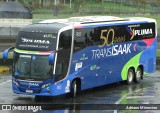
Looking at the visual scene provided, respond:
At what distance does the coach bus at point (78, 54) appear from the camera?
20.4 metres

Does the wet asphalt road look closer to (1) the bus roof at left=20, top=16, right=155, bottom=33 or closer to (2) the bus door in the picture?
(2) the bus door

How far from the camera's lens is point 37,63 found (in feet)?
66.8

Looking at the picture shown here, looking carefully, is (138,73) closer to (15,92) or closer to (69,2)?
(15,92)

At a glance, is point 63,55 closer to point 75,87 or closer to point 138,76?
point 75,87

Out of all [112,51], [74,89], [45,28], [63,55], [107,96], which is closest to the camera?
[63,55]

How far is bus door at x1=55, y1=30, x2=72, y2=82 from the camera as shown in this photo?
2053 cm

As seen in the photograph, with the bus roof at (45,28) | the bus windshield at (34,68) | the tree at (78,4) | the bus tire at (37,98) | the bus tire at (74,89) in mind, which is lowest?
the tree at (78,4)

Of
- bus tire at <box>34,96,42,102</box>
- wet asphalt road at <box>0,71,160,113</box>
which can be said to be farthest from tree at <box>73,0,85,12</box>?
bus tire at <box>34,96,42,102</box>

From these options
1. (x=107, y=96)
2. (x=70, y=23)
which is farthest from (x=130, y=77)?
(x=70, y=23)

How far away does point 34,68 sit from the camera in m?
20.4

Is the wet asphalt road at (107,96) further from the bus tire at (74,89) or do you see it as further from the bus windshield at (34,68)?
the bus windshield at (34,68)

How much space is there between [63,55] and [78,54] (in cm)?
116

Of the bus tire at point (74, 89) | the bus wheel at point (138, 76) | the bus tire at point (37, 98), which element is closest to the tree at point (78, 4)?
the bus wheel at point (138, 76)

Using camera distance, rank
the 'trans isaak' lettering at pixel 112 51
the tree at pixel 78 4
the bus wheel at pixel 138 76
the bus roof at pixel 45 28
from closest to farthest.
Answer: the bus roof at pixel 45 28 → the 'trans isaak' lettering at pixel 112 51 → the bus wheel at pixel 138 76 → the tree at pixel 78 4
